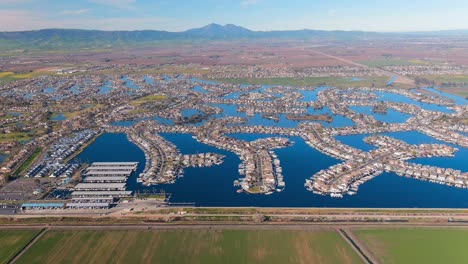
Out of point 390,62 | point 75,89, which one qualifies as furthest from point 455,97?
point 75,89

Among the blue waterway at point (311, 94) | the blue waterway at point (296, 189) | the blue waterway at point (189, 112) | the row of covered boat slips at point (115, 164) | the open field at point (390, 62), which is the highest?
the open field at point (390, 62)

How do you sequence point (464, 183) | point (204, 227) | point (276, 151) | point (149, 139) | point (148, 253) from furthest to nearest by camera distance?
point (149, 139) → point (276, 151) → point (464, 183) → point (204, 227) → point (148, 253)

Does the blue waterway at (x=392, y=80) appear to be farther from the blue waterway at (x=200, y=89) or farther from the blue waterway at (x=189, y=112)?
the blue waterway at (x=189, y=112)

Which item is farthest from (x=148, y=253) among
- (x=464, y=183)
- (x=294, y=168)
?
(x=464, y=183)

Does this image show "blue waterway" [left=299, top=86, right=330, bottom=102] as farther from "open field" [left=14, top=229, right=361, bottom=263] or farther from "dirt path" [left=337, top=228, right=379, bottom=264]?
"open field" [left=14, top=229, right=361, bottom=263]

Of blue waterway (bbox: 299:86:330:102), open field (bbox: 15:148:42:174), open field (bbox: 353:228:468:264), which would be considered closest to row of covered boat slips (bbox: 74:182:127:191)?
open field (bbox: 15:148:42:174)

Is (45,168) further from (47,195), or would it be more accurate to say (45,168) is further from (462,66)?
(462,66)

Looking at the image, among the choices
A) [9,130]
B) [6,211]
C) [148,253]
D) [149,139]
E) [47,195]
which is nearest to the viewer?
[148,253]

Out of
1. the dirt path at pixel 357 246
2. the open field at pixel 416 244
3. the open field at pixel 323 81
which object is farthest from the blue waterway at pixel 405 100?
the dirt path at pixel 357 246
